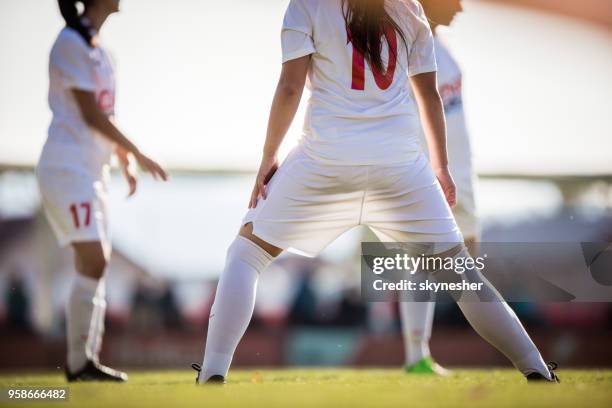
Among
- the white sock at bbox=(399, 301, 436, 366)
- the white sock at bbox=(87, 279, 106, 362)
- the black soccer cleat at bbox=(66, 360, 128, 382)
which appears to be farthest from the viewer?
the white sock at bbox=(399, 301, 436, 366)

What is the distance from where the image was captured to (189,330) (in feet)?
52.9

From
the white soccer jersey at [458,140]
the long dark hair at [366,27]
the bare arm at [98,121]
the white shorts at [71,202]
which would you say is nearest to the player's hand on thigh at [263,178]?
the long dark hair at [366,27]

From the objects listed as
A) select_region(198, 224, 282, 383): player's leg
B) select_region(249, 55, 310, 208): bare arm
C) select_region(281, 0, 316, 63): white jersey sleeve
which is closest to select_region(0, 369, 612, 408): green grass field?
select_region(198, 224, 282, 383): player's leg

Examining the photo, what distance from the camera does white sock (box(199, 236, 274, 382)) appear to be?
3.32 metres

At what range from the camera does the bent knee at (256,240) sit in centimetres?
344

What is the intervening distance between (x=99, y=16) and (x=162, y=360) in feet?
39.6

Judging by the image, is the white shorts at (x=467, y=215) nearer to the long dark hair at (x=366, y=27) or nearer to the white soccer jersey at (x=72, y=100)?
the long dark hair at (x=366, y=27)

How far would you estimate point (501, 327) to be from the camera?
3434mm

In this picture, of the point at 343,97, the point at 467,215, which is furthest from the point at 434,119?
the point at 467,215

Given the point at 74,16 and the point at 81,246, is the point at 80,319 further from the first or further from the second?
the point at 74,16

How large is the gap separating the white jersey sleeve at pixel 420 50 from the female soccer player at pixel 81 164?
4.48ft

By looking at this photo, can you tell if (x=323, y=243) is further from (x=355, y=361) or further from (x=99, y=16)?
(x=355, y=361)

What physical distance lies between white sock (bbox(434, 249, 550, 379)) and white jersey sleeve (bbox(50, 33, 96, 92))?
2042 millimetres

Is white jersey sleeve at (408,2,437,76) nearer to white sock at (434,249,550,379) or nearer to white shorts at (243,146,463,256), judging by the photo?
white shorts at (243,146,463,256)
